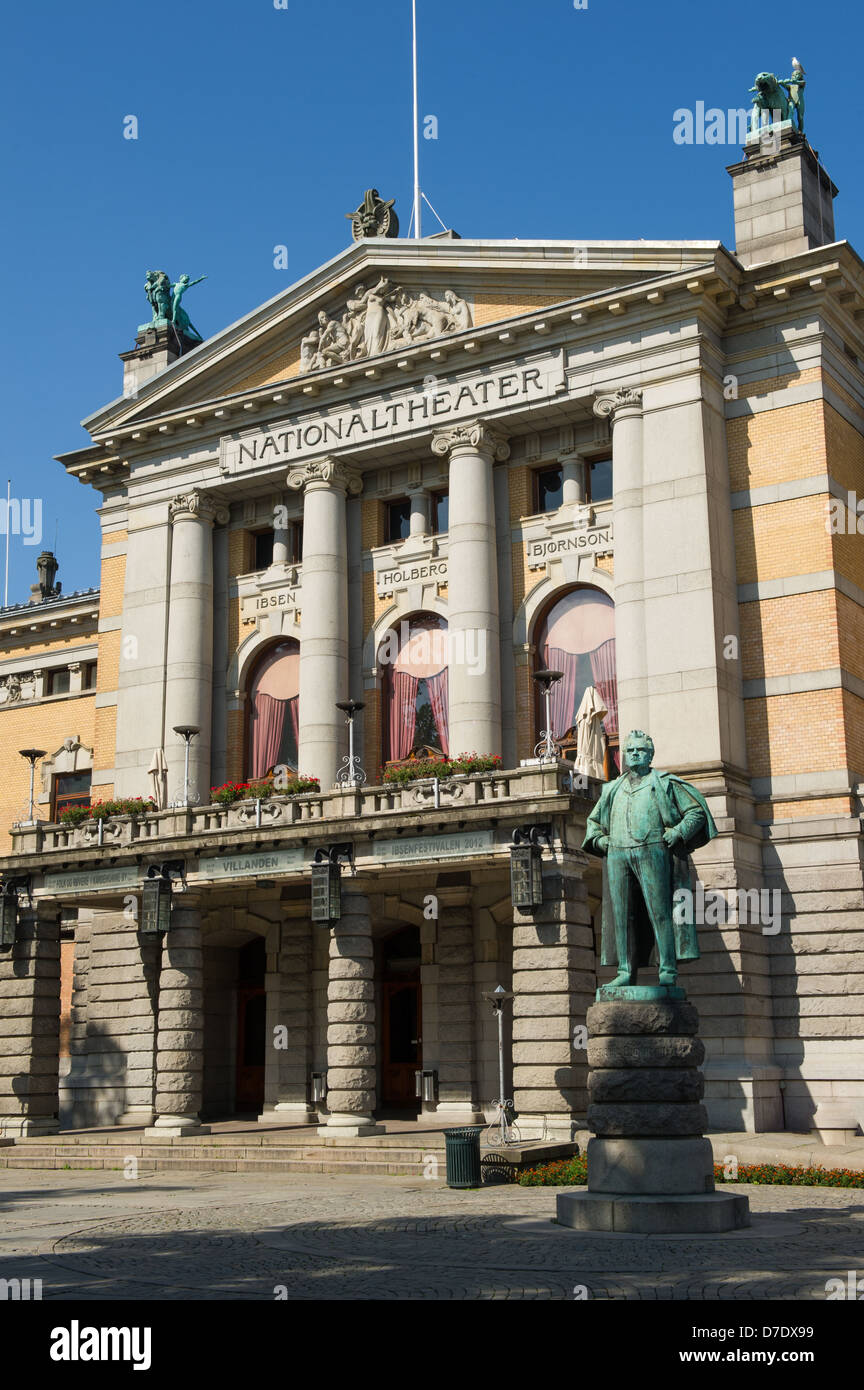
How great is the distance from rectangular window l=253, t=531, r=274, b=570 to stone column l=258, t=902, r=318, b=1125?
10396 mm

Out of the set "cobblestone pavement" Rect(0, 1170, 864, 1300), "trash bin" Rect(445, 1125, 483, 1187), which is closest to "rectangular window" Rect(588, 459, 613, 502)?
"trash bin" Rect(445, 1125, 483, 1187)

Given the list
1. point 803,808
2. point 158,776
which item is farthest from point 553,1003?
point 158,776

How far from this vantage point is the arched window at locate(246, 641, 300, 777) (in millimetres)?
38469

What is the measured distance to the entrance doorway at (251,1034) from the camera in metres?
37.7

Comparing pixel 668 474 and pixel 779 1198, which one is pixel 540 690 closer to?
pixel 668 474

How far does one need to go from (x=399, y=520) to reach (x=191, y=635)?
6.54 metres

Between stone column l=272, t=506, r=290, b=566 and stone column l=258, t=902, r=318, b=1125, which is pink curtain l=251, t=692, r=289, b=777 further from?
stone column l=258, t=902, r=318, b=1125

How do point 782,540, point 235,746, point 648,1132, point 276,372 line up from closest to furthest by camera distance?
point 648,1132 → point 782,540 → point 235,746 → point 276,372

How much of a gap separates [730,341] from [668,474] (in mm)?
4061

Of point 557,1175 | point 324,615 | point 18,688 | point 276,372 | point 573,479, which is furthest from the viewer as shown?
point 18,688

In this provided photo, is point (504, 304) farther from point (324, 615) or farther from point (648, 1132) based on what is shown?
point (648, 1132)

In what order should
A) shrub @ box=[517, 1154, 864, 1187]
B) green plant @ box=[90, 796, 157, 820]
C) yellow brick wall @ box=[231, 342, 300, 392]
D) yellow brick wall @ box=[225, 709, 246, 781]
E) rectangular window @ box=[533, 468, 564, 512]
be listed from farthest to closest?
yellow brick wall @ box=[231, 342, 300, 392] < yellow brick wall @ box=[225, 709, 246, 781] < rectangular window @ box=[533, 468, 564, 512] < green plant @ box=[90, 796, 157, 820] < shrub @ box=[517, 1154, 864, 1187]

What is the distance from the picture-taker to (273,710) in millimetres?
39000

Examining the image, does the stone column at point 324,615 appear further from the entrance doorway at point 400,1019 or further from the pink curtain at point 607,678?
the pink curtain at point 607,678
